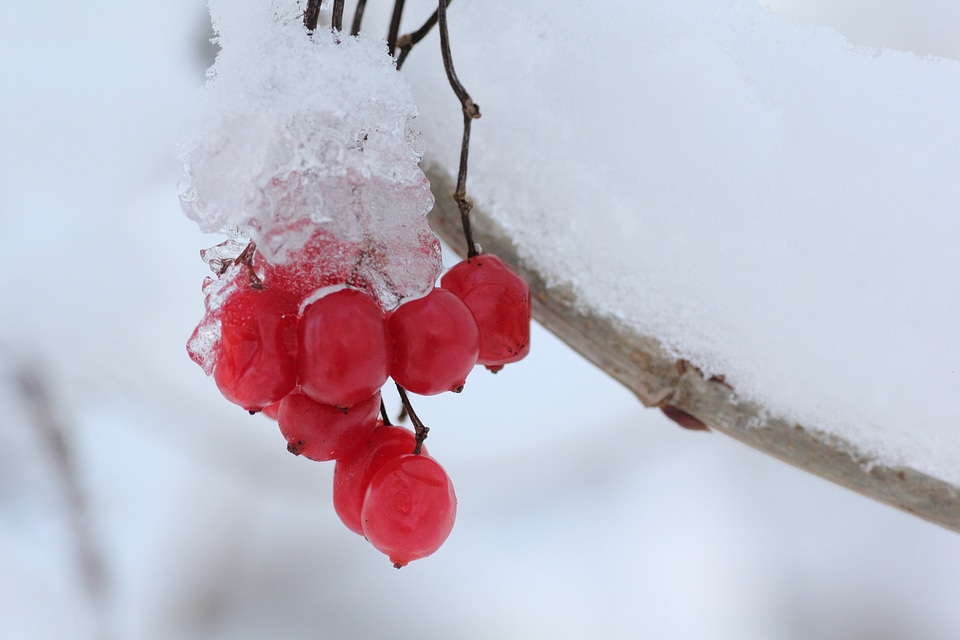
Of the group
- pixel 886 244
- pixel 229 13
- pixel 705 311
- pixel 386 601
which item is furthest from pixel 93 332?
pixel 886 244

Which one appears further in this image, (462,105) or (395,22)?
(395,22)

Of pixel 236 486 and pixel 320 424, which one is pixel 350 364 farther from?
pixel 236 486

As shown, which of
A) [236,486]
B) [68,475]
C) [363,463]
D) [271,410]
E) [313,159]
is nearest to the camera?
[313,159]

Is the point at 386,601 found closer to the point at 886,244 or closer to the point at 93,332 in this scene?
the point at 93,332

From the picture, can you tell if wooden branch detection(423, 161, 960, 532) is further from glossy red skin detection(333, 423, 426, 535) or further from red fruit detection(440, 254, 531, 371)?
glossy red skin detection(333, 423, 426, 535)

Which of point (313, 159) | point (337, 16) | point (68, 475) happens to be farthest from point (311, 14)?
point (68, 475)

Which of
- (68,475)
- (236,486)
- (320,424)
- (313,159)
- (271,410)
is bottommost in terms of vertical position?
(236,486)

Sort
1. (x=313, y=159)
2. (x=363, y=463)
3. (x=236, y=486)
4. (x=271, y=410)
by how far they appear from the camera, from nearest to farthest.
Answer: (x=313, y=159), (x=363, y=463), (x=271, y=410), (x=236, y=486)
